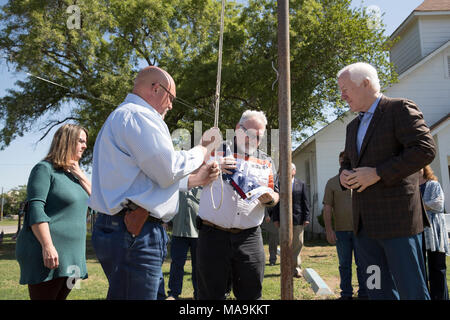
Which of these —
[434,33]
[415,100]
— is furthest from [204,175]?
[434,33]

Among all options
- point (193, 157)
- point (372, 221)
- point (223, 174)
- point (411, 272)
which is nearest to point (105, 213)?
point (193, 157)

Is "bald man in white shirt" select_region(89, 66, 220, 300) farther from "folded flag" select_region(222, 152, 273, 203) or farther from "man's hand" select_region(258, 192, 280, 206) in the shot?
"man's hand" select_region(258, 192, 280, 206)

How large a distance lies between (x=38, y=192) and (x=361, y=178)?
2.33 m

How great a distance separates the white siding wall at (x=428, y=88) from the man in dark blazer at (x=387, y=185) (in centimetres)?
1426

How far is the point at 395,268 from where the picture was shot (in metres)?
2.18

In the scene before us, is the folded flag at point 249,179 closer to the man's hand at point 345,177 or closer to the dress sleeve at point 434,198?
the man's hand at point 345,177

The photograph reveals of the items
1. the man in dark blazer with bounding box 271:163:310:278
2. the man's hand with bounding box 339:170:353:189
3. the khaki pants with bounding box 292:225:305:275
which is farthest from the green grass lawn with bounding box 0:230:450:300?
the man's hand with bounding box 339:170:353:189

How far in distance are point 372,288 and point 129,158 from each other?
1.80m

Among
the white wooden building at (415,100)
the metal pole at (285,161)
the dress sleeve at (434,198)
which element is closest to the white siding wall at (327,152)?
the white wooden building at (415,100)

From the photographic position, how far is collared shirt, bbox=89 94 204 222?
1921 mm

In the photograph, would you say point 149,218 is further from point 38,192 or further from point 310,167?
point 310,167

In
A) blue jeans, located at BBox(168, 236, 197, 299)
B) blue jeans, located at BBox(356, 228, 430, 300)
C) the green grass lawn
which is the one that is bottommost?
the green grass lawn

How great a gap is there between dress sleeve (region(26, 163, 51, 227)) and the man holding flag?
1.22 metres
